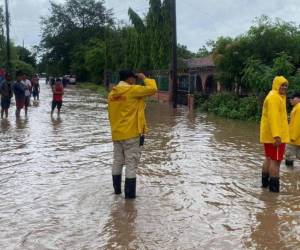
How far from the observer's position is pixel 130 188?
23.0 feet

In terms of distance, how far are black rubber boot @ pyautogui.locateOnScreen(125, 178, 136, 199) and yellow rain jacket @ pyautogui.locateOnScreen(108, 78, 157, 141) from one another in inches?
22.6

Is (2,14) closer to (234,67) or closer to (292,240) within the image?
(234,67)

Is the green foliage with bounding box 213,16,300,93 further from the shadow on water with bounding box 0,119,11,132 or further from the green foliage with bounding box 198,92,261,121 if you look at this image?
the shadow on water with bounding box 0,119,11,132

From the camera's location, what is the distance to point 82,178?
830 centimetres

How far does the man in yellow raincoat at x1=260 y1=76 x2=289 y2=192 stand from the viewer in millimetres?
7137

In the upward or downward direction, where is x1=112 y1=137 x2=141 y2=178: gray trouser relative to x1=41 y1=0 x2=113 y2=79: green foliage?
downward

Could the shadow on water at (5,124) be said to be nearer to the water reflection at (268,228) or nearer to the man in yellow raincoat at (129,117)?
the man in yellow raincoat at (129,117)

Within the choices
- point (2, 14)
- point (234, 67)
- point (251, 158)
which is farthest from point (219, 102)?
point (2, 14)

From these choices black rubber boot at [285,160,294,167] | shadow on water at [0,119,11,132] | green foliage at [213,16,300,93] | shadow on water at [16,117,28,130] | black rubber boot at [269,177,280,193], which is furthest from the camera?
green foliage at [213,16,300,93]

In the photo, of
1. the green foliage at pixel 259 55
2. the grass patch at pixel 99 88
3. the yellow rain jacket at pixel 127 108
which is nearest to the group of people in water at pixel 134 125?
the yellow rain jacket at pixel 127 108

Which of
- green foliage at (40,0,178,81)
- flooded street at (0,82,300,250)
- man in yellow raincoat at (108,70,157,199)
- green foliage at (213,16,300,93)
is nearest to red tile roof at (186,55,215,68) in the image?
green foliage at (40,0,178,81)

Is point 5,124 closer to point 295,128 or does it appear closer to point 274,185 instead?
point 295,128

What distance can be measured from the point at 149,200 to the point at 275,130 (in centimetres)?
197

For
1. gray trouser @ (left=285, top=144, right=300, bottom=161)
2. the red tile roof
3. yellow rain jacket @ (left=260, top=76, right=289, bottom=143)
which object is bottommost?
gray trouser @ (left=285, top=144, right=300, bottom=161)
